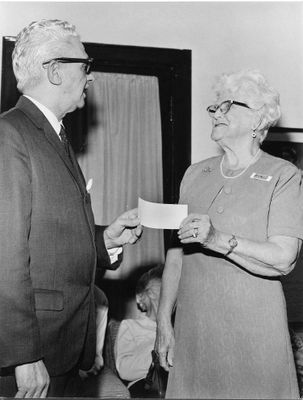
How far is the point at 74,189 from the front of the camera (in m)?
1.99

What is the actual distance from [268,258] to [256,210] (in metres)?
0.23

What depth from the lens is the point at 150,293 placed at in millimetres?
3680

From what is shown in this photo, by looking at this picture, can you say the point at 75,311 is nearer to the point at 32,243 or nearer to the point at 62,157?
the point at 32,243

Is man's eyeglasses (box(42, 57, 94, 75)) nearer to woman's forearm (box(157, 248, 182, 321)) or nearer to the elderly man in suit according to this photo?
the elderly man in suit

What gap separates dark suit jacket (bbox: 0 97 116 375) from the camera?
5.49 feet

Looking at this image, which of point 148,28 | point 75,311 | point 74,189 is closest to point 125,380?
point 75,311

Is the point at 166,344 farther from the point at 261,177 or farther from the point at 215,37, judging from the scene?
the point at 215,37

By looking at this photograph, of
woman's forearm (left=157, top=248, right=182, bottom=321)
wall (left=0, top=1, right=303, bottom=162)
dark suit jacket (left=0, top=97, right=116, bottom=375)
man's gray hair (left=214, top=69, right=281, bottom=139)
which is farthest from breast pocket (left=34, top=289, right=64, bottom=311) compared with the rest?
wall (left=0, top=1, right=303, bottom=162)

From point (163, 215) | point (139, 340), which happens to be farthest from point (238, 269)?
point (139, 340)

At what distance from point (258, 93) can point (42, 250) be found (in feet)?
4.11

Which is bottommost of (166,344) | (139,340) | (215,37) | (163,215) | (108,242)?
(139,340)

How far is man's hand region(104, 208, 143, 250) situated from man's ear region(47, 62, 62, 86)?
2.30ft

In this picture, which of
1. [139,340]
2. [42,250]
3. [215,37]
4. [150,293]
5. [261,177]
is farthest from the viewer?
[215,37]

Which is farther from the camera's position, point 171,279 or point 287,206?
point 171,279
